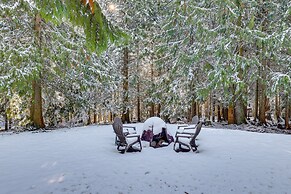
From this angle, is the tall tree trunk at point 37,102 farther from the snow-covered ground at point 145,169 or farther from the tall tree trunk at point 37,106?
the snow-covered ground at point 145,169

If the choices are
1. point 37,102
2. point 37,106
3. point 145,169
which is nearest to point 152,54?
point 37,102

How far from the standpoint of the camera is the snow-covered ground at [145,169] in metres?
4.34

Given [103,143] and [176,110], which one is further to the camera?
[176,110]

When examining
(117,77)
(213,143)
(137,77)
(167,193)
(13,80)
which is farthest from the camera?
(137,77)

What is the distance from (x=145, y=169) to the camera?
529cm

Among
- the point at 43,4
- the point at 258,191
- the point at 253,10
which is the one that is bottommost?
the point at 258,191

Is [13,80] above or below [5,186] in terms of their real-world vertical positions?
above

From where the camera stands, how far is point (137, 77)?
58.9 ft

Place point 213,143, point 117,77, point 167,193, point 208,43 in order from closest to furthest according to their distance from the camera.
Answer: point 167,193 < point 213,143 < point 208,43 < point 117,77

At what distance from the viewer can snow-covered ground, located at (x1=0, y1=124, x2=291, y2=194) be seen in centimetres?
434

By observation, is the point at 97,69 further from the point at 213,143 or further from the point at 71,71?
the point at 213,143

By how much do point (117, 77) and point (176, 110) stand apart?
15.3 ft

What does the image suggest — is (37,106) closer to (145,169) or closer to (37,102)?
(37,102)

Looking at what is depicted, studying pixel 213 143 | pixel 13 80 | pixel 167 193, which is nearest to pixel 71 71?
pixel 13 80
